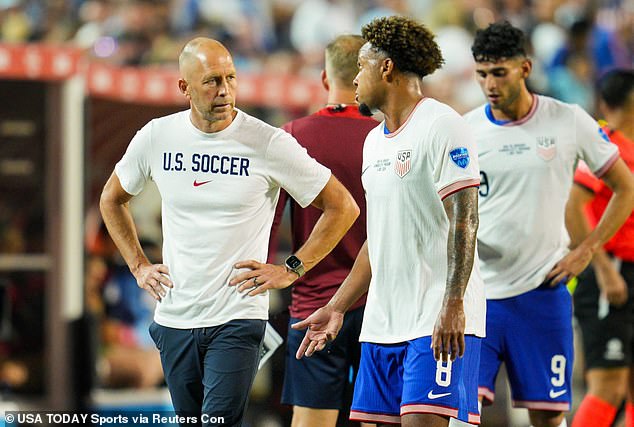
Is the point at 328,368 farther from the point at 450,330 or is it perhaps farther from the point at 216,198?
the point at 450,330

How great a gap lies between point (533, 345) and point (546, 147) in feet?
3.25

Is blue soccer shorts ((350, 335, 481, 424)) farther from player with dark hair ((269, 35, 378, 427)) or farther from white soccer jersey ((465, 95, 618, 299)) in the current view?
white soccer jersey ((465, 95, 618, 299))

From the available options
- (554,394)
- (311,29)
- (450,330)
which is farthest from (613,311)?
(311,29)

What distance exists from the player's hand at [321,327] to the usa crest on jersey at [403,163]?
70 centimetres

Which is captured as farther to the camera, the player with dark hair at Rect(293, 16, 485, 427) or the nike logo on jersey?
the nike logo on jersey

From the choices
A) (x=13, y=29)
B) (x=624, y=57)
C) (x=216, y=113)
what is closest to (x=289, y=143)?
(x=216, y=113)

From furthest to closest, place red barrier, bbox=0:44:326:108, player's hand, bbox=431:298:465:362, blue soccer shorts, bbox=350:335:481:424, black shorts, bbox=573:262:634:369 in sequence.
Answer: red barrier, bbox=0:44:326:108 → black shorts, bbox=573:262:634:369 → blue soccer shorts, bbox=350:335:481:424 → player's hand, bbox=431:298:465:362

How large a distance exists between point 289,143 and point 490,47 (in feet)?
4.59

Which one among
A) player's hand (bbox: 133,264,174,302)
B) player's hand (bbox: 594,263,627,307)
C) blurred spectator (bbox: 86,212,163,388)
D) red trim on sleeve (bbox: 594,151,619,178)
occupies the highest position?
red trim on sleeve (bbox: 594,151,619,178)

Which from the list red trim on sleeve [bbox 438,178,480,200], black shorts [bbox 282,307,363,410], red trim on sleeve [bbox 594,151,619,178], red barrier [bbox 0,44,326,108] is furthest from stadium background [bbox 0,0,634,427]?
red trim on sleeve [bbox 438,178,480,200]

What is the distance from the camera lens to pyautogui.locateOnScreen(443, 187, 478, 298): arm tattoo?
435 centimetres

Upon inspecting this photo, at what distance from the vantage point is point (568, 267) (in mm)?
5695

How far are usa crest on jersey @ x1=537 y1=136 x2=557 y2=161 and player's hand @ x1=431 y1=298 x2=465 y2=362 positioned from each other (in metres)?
1.63

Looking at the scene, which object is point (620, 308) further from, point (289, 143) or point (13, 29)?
point (13, 29)
